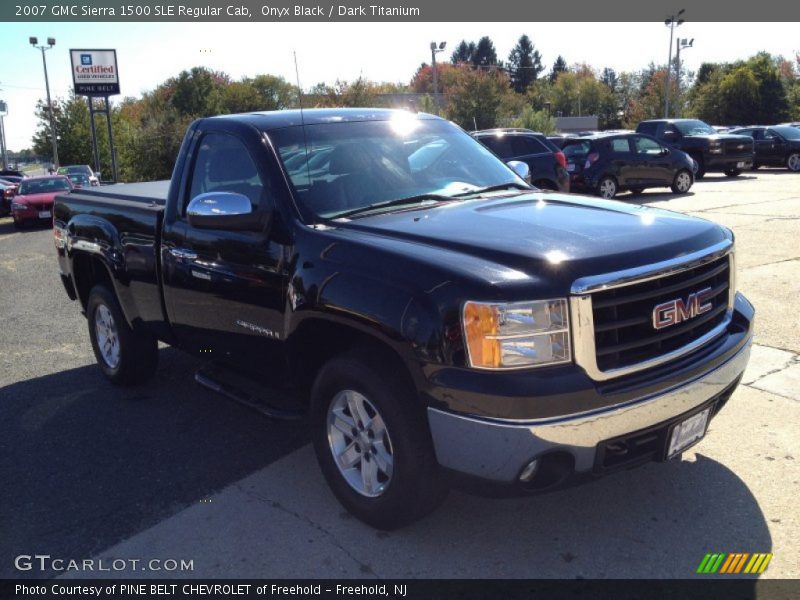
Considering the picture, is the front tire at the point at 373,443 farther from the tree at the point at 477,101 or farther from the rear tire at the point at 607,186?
the tree at the point at 477,101

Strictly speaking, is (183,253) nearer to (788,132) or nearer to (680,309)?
(680,309)

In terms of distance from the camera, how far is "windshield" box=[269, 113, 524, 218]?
409 cm

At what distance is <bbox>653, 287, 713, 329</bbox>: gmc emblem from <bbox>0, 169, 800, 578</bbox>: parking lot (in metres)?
0.96

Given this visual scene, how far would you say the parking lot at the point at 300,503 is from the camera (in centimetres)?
→ 333

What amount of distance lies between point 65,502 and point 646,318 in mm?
3082

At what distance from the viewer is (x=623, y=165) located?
1770 cm

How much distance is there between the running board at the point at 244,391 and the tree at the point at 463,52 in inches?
5324

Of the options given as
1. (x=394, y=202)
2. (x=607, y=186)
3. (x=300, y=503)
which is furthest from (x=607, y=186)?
(x=300, y=503)

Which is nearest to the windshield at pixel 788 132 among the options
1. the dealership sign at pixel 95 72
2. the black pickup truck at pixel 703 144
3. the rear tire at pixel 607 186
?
the black pickup truck at pixel 703 144

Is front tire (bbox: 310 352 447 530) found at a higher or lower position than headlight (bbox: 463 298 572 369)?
lower

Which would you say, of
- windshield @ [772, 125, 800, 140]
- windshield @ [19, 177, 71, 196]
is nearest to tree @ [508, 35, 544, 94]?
windshield @ [772, 125, 800, 140]

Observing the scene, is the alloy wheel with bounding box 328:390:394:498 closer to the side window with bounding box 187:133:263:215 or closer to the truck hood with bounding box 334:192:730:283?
the truck hood with bounding box 334:192:730:283

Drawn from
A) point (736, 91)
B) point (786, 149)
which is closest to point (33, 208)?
point (786, 149)

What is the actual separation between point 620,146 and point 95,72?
31439 millimetres
